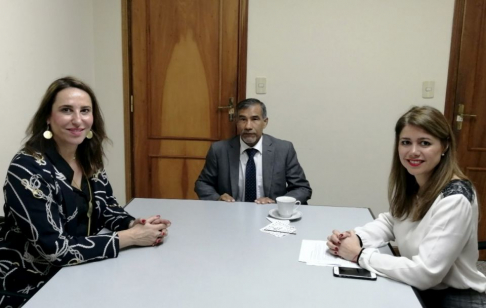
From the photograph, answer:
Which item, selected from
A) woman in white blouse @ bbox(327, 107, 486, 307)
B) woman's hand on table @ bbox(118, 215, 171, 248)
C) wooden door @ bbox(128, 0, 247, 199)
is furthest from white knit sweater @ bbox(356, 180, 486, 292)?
wooden door @ bbox(128, 0, 247, 199)

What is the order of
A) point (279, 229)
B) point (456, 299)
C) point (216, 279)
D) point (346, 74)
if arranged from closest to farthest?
1. point (216, 279)
2. point (456, 299)
3. point (279, 229)
4. point (346, 74)

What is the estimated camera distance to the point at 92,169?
5.92 feet

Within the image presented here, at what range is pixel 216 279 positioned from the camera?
52.6 inches

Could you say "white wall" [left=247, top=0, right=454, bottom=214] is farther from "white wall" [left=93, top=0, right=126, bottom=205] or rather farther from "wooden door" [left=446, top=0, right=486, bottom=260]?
"white wall" [left=93, top=0, right=126, bottom=205]

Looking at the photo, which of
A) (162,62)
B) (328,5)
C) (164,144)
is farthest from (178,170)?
(328,5)

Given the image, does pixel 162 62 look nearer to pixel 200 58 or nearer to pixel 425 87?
pixel 200 58

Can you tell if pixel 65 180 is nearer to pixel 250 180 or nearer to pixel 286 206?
pixel 286 206

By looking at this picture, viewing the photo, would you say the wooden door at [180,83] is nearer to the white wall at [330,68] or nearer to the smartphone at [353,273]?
the white wall at [330,68]

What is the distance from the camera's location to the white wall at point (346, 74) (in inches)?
131

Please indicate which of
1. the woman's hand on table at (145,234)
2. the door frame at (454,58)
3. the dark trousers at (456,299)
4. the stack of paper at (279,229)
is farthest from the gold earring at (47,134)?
the door frame at (454,58)

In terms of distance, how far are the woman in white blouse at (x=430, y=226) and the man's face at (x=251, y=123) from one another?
42.4 inches

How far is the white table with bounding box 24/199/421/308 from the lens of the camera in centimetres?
121

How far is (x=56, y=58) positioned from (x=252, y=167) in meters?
1.64

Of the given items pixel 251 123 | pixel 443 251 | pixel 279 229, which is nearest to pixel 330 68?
pixel 251 123
